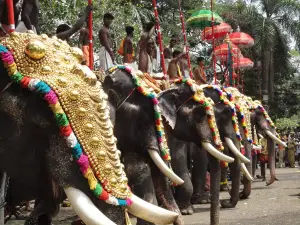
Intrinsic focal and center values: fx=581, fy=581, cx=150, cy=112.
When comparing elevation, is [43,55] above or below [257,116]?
above

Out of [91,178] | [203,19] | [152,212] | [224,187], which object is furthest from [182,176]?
[203,19]

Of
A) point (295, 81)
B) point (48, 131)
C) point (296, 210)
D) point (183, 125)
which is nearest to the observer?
point (48, 131)

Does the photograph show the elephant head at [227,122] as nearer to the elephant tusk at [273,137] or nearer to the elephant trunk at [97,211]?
the elephant tusk at [273,137]

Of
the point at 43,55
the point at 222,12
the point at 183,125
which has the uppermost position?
the point at 222,12

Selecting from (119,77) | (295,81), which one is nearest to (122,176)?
(119,77)

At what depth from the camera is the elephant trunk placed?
244cm

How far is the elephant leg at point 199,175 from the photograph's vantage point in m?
11.5

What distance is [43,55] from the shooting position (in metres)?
3.01

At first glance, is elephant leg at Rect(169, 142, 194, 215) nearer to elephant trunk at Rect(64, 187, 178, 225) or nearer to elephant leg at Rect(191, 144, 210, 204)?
elephant leg at Rect(191, 144, 210, 204)

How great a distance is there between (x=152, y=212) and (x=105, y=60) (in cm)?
583

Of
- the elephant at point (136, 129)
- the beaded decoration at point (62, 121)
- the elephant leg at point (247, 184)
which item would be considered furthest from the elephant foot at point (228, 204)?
the beaded decoration at point (62, 121)

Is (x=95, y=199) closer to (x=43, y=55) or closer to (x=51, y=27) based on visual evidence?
(x=43, y=55)

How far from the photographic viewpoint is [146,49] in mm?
9555

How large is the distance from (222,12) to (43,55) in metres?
33.0
